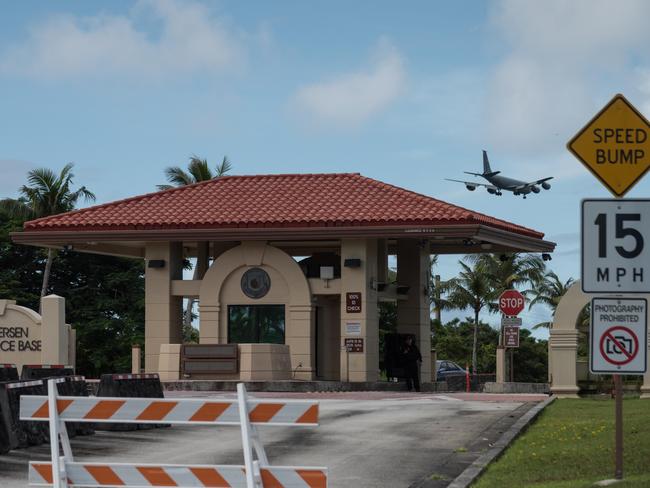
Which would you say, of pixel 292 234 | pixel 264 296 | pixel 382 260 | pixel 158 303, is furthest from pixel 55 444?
pixel 382 260

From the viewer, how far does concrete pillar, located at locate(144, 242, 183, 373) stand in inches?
1433

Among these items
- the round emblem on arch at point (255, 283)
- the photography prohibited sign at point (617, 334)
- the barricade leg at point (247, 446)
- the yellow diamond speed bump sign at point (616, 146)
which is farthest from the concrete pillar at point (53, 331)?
the barricade leg at point (247, 446)

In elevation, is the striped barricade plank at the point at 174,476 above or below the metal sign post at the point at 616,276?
below

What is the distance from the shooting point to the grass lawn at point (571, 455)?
479 inches

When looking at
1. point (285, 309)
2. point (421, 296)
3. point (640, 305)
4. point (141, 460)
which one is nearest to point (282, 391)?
point (285, 309)

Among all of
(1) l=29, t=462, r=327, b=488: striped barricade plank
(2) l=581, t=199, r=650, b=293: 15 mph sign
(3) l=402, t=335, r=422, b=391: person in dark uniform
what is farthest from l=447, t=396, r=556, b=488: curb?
(3) l=402, t=335, r=422, b=391: person in dark uniform

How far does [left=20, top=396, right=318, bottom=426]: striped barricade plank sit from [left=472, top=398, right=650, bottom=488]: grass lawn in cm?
324

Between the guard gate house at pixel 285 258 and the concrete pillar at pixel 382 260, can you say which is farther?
the concrete pillar at pixel 382 260

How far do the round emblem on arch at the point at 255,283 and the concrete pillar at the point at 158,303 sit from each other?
2253 millimetres

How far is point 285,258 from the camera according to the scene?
117ft

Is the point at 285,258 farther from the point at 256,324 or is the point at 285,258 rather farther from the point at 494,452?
the point at 494,452

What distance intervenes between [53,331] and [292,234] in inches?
271

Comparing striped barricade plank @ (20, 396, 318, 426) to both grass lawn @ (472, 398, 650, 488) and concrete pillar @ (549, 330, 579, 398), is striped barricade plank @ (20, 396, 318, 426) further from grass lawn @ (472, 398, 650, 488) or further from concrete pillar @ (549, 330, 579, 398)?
concrete pillar @ (549, 330, 579, 398)

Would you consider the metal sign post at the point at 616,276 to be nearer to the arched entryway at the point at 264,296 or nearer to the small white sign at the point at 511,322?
the arched entryway at the point at 264,296
